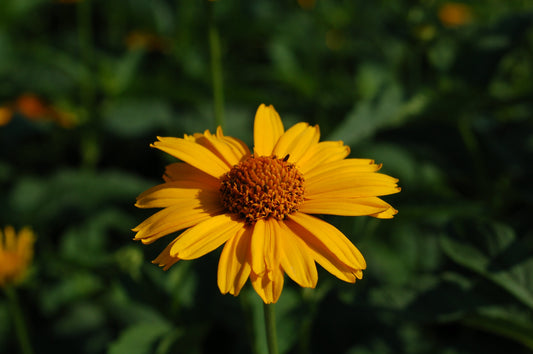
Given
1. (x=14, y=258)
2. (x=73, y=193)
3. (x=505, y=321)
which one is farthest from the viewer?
(x=73, y=193)

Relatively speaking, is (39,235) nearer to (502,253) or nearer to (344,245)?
(344,245)

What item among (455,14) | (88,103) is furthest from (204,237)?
(455,14)

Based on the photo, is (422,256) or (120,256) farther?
(422,256)

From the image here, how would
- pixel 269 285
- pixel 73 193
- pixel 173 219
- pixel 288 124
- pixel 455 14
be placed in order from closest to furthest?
pixel 269 285
pixel 173 219
pixel 73 193
pixel 288 124
pixel 455 14

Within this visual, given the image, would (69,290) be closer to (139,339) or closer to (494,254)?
(139,339)

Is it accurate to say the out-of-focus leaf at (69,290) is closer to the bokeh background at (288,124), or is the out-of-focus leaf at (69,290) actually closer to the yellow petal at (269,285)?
the bokeh background at (288,124)

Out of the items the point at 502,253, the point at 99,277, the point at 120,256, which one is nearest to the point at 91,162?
the point at 99,277

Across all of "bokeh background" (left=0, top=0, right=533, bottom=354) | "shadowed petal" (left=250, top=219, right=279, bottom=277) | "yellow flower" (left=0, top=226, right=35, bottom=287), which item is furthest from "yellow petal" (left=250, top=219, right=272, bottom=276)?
"yellow flower" (left=0, top=226, right=35, bottom=287)
